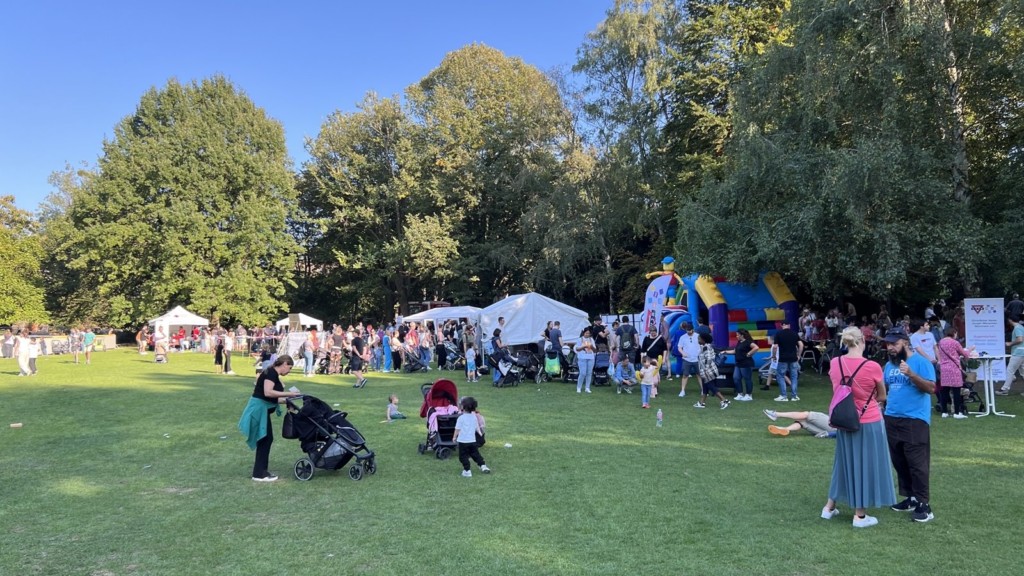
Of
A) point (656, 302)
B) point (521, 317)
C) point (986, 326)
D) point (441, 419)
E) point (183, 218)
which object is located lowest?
point (441, 419)

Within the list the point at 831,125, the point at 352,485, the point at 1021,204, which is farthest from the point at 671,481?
the point at 1021,204

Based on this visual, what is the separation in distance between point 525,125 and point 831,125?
75.7 ft

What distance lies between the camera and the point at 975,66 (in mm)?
14930

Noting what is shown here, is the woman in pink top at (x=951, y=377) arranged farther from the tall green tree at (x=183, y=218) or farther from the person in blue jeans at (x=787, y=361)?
the tall green tree at (x=183, y=218)

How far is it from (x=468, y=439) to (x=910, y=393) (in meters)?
4.58

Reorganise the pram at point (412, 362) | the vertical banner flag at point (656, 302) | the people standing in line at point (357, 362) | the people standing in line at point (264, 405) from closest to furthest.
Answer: the people standing in line at point (264, 405) < the people standing in line at point (357, 362) < the vertical banner flag at point (656, 302) < the pram at point (412, 362)

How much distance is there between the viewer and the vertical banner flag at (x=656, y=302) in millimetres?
20578

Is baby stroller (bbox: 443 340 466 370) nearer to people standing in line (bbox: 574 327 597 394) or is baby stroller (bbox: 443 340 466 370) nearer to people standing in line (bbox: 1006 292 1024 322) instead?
people standing in line (bbox: 574 327 597 394)

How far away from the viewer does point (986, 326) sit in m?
12.1

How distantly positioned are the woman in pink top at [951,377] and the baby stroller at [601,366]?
7521 mm

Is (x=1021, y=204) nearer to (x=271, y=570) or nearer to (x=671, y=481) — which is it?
(x=671, y=481)

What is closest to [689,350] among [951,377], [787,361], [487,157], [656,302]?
[787,361]

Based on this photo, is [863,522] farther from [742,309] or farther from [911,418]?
[742,309]

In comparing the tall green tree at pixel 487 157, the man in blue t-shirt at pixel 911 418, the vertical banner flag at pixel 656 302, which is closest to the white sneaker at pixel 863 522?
the man in blue t-shirt at pixel 911 418
